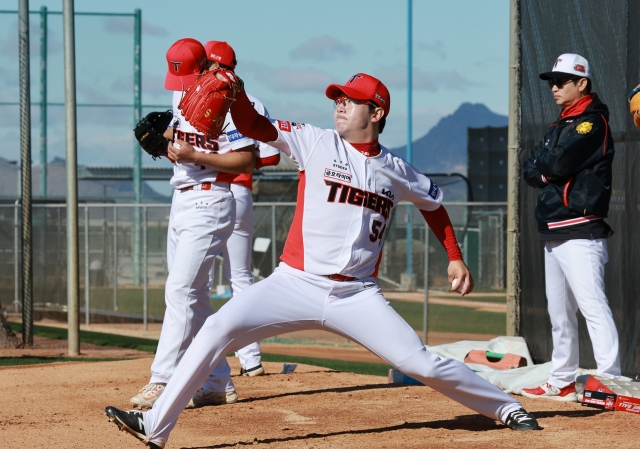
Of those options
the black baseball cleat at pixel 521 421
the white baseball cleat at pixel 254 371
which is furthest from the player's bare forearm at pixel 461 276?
the white baseball cleat at pixel 254 371

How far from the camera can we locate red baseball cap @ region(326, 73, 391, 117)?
5.00 meters

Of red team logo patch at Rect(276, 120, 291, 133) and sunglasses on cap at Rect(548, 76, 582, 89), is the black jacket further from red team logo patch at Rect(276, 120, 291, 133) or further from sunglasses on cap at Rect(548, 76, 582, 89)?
red team logo patch at Rect(276, 120, 291, 133)

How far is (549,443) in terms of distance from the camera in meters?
4.94

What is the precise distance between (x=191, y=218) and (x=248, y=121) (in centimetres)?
125

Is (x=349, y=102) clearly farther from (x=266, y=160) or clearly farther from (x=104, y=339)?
(x=104, y=339)

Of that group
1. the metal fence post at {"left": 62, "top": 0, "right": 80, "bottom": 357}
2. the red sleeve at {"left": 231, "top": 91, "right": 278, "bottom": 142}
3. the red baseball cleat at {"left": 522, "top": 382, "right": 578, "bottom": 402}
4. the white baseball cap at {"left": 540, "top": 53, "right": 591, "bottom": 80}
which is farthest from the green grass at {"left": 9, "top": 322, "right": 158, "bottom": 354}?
the red sleeve at {"left": 231, "top": 91, "right": 278, "bottom": 142}

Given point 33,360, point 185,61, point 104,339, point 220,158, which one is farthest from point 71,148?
point 104,339

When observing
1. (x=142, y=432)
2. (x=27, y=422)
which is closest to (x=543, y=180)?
(x=142, y=432)

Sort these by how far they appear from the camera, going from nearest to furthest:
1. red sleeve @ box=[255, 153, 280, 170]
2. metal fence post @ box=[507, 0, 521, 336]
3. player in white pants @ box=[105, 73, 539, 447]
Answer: player in white pants @ box=[105, 73, 539, 447], red sleeve @ box=[255, 153, 280, 170], metal fence post @ box=[507, 0, 521, 336]

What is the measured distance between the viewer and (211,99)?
478cm

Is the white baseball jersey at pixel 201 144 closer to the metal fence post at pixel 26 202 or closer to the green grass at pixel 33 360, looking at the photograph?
the green grass at pixel 33 360

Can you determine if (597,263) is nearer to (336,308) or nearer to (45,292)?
(336,308)

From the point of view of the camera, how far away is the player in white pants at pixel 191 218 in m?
5.79

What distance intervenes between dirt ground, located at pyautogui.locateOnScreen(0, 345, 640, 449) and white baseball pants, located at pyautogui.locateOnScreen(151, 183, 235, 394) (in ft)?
1.45
